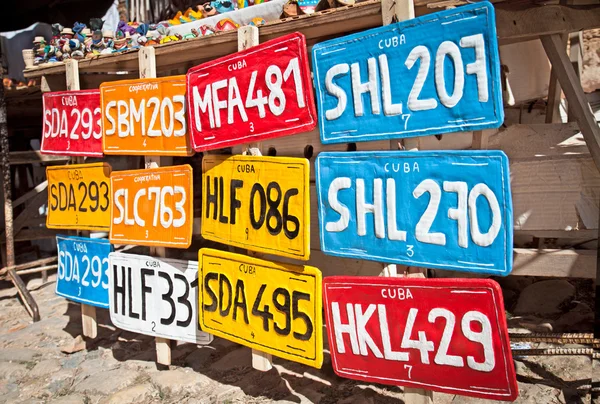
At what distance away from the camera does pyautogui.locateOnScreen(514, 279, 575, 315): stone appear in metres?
4.83

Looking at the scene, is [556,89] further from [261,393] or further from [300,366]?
[261,393]

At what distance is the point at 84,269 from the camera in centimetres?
505

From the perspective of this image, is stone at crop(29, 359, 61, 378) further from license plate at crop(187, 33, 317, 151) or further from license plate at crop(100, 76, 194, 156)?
license plate at crop(187, 33, 317, 151)

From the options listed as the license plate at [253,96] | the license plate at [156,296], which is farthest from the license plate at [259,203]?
the license plate at [156,296]

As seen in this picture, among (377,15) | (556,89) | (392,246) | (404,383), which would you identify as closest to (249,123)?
(377,15)

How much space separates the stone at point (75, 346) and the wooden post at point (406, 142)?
3.57 meters

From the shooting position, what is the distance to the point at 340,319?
3346 mm

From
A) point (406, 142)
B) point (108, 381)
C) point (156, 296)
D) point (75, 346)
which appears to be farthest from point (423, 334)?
point (75, 346)

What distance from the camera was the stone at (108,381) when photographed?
449cm

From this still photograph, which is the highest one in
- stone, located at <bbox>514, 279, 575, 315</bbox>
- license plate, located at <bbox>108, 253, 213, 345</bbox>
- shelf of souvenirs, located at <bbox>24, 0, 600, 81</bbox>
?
shelf of souvenirs, located at <bbox>24, 0, 600, 81</bbox>

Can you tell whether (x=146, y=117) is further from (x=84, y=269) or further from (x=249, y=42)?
(x=84, y=269)

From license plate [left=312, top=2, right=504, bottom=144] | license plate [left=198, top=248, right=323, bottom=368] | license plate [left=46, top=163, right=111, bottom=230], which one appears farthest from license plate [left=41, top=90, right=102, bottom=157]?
license plate [left=312, top=2, right=504, bottom=144]

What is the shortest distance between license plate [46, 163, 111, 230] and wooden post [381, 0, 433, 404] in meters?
2.71

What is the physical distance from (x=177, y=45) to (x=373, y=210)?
2186mm
